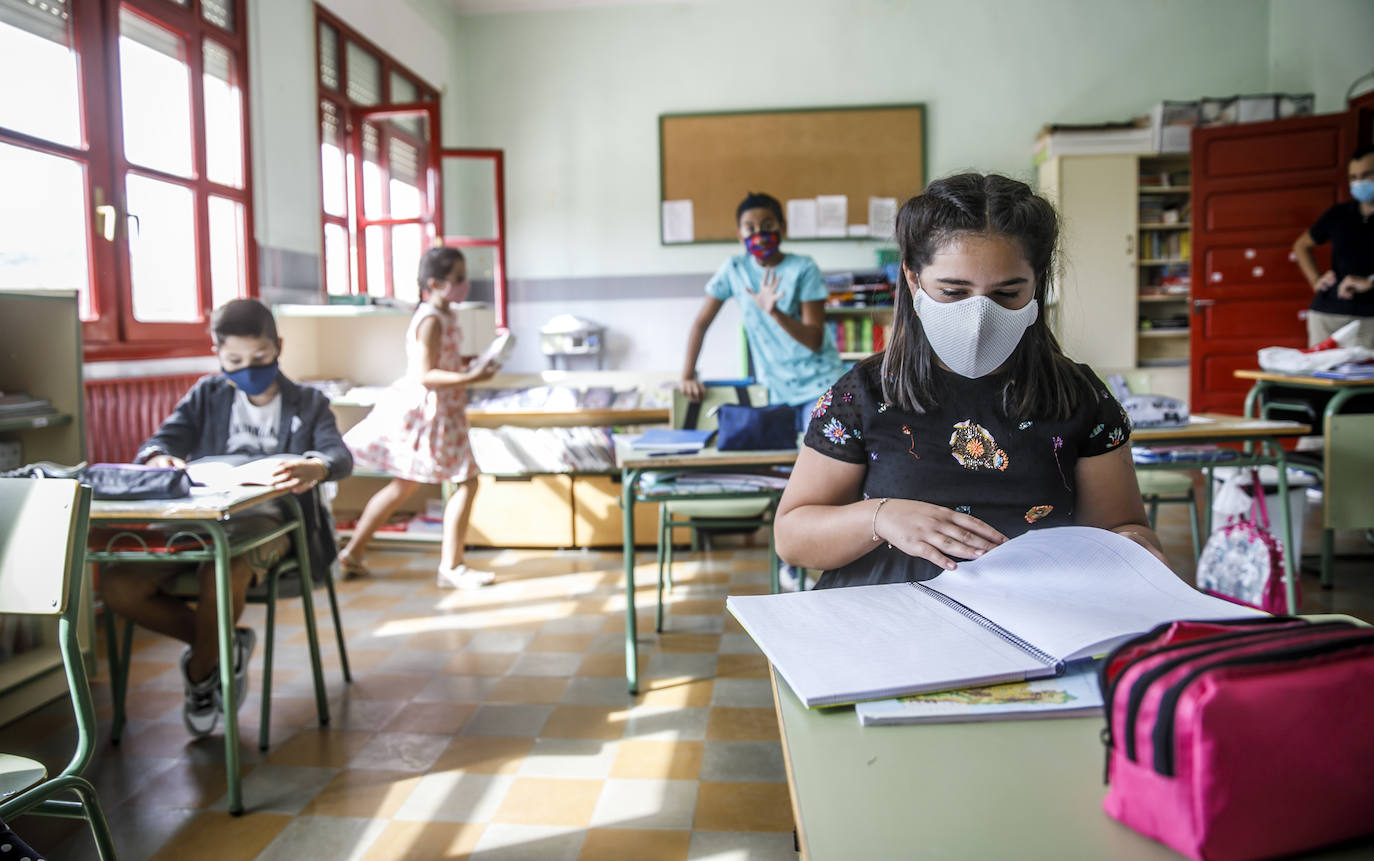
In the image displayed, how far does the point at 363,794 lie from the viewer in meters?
2.05

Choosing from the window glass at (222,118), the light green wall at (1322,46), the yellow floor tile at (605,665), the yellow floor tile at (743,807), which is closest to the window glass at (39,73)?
the window glass at (222,118)

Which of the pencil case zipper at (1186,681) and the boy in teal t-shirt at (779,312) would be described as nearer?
the pencil case zipper at (1186,681)

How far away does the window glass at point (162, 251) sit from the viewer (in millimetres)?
3582

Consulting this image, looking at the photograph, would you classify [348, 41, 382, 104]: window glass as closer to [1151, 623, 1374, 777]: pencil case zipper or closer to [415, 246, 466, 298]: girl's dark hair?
[415, 246, 466, 298]: girl's dark hair

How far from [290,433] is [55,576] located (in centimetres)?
115

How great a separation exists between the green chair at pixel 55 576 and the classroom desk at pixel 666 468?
131cm

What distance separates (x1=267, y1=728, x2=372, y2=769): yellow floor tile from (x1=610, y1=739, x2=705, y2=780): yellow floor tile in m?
0.69

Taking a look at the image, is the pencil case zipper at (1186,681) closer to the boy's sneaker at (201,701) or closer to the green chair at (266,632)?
the green chair at (266,632)

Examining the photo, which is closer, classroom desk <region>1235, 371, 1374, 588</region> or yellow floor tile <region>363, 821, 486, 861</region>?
yellow floor tile <region>363, 821, 486, 861</region>

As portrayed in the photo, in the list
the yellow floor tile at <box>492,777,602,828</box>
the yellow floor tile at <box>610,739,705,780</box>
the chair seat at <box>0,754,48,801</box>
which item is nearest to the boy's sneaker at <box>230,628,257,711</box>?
the yellow floor tile at <box>492,777,602,828</box>

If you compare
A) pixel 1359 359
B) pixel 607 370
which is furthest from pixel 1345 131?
pixel 607 370

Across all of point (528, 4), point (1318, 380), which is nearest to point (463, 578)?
point (1318, 380)

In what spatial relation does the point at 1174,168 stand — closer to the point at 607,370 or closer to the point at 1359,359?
the point at 1359,359

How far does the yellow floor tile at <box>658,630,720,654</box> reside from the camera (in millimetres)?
2990
